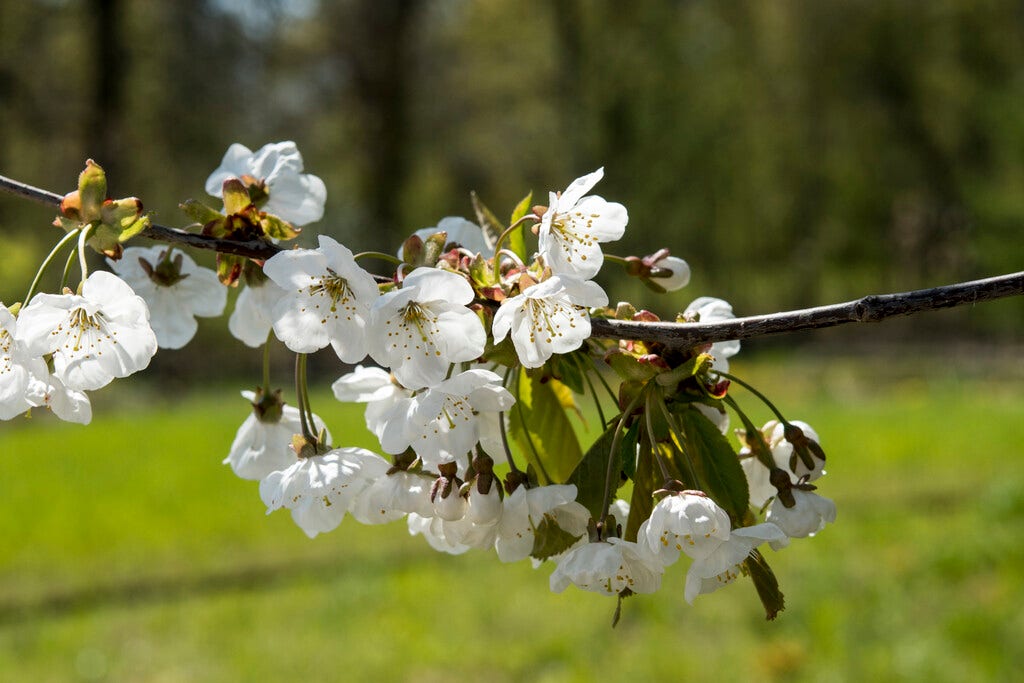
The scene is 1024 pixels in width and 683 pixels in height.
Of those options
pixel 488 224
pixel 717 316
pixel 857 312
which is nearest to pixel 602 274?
pixel 717 316

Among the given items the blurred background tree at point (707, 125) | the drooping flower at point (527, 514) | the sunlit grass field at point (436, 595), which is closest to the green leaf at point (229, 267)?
the drooping flower at point (527, 514)

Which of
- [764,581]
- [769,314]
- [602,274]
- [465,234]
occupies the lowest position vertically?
[602,274]

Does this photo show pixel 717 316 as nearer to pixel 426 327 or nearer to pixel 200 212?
pixel 426 327

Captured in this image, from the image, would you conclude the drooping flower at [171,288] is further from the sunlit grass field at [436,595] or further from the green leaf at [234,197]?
the sunlit grass field at [436,595]

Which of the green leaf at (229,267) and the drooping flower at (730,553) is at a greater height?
the green leaf at (229,267)

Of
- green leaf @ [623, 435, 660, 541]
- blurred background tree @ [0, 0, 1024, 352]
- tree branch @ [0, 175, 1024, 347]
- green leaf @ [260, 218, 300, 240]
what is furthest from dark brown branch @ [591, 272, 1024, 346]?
blurred background tree @ [0, 0, 1024, 352]
